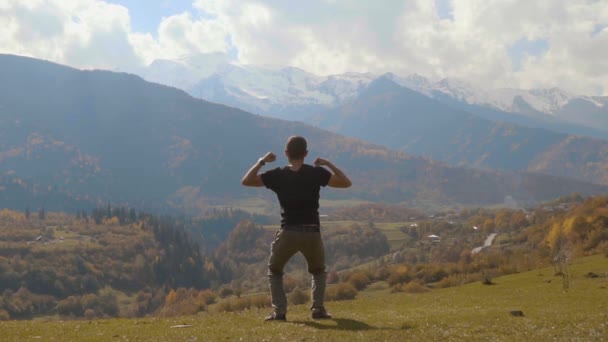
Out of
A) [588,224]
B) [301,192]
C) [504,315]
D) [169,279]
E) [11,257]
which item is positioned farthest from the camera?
[169,279]

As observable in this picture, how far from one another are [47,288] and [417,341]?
169 metres

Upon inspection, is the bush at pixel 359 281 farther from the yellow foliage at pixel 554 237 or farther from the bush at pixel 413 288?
the yellow foliage at pixel 554 237

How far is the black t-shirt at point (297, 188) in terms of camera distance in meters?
15.2

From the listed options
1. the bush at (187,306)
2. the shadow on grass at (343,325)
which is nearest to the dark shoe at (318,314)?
the shadow on grass at (343,325)

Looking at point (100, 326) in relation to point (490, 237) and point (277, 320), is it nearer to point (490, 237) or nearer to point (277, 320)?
point (277, 320)

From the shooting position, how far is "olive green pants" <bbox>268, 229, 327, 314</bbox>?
50.0 ft

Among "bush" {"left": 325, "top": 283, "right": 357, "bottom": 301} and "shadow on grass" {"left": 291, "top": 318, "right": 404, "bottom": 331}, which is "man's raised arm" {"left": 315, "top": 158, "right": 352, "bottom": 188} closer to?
"shadow on grass" {"left": 291, "top": 318, "right": 404, "bottom": 331}

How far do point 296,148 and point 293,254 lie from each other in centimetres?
268

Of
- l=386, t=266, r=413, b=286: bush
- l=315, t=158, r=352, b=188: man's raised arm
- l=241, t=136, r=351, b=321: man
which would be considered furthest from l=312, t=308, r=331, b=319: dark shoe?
l=386, t=266, r=413, b=286: bush

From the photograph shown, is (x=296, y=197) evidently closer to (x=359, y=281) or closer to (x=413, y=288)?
(x=413, y=288)

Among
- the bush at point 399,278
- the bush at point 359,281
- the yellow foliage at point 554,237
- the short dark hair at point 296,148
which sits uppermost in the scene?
the short dark hair at point 296,148

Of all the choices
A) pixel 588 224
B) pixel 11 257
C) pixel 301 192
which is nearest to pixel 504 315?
pixel 301 192

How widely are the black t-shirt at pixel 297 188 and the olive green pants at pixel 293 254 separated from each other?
368 millimetres

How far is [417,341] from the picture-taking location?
1275 centimetres
